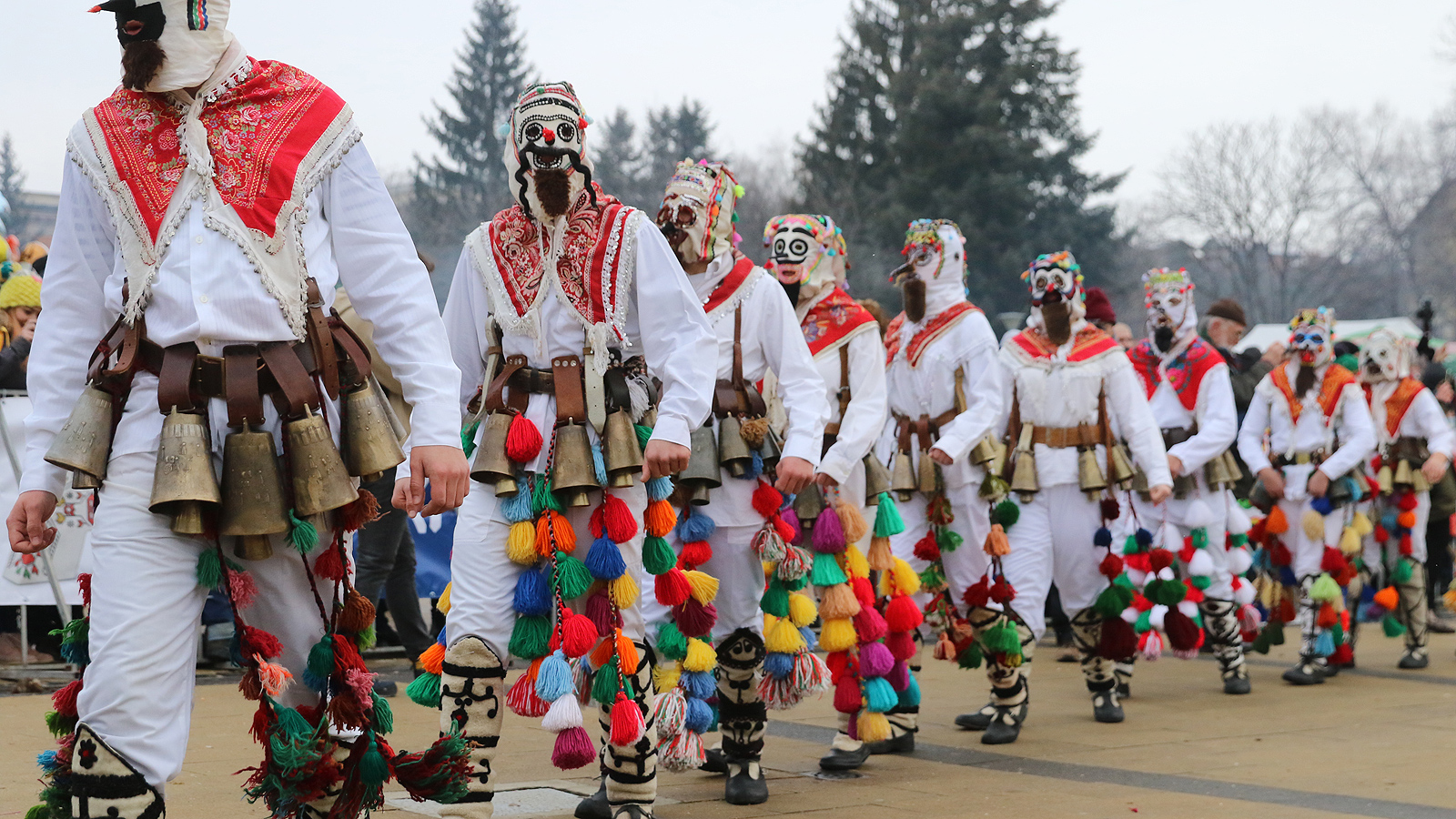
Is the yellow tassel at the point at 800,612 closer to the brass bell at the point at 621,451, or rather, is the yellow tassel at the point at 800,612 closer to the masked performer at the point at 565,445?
the masked performer at the point at 565,445

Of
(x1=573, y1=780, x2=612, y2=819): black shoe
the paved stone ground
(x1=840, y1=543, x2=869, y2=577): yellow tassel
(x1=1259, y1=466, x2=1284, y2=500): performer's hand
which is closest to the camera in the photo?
(x1=573, y1=780, x2=612, y2=819): black shoe

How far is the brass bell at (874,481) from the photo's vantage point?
272 inches

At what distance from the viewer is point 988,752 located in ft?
23.2

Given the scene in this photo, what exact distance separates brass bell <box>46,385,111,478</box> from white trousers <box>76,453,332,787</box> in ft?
0.15

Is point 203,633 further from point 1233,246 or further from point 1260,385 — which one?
point 1233,246

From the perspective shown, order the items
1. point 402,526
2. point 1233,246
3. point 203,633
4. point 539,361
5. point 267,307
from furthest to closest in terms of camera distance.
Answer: point 1233,246 → point 203,633 → point 402,526 → point 539,361 → point 267,307

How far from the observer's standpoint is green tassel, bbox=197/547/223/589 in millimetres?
3268

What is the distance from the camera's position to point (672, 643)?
17.9 ft

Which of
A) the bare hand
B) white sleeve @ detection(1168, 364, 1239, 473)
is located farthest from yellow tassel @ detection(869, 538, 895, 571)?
the bare hand

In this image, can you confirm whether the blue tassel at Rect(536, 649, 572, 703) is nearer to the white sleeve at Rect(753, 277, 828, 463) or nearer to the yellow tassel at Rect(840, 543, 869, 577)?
the white sleeve at Rect(753, 277, 828, 463)

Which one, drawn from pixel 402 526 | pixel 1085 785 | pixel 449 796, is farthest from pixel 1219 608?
pixel 449 796

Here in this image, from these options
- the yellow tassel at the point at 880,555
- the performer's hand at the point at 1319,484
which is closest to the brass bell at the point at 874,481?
the yellow tassel at the point at 880,555

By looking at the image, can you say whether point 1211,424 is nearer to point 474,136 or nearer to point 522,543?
point 522,543

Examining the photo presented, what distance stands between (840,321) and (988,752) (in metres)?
2.07
